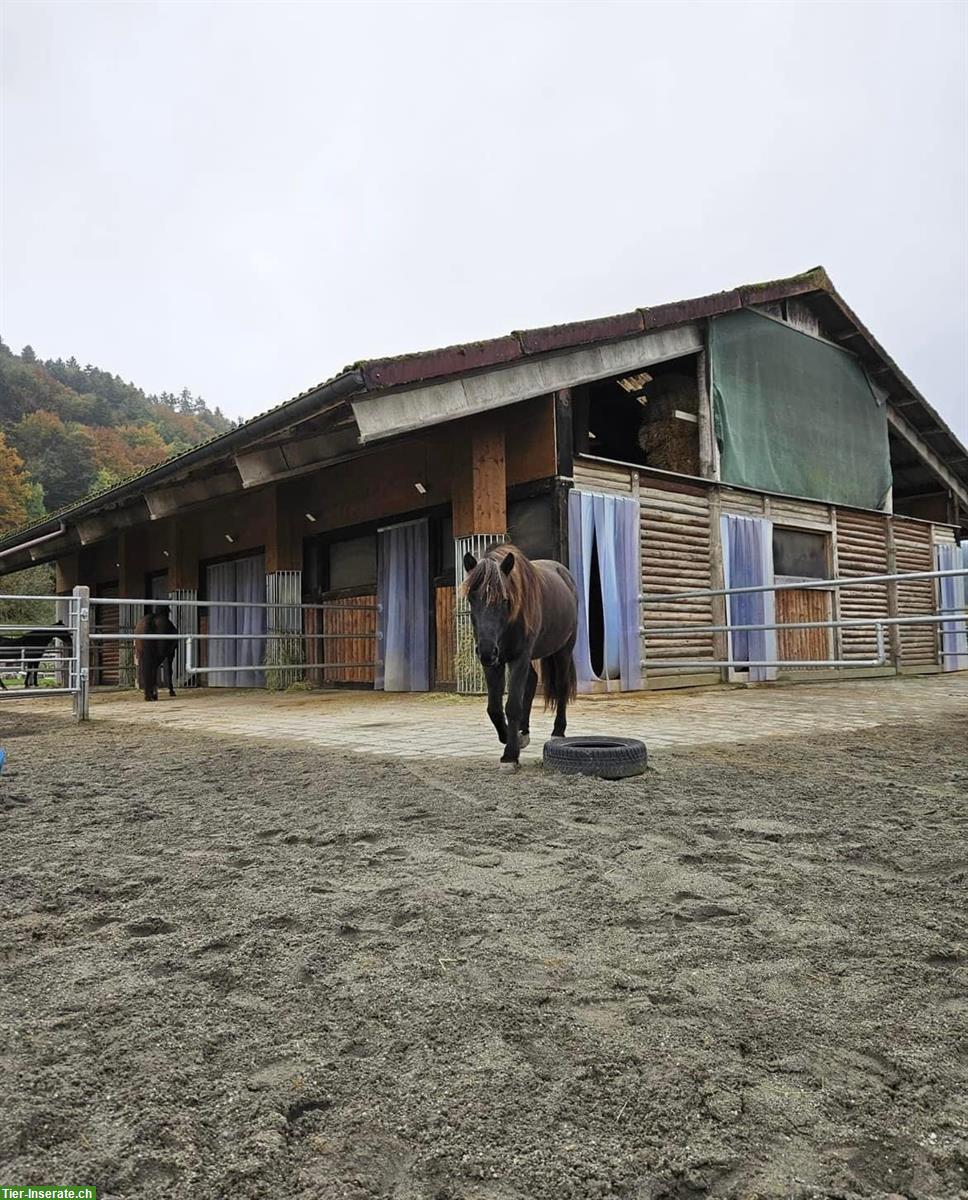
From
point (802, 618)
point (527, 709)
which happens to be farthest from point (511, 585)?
point (802, 618)

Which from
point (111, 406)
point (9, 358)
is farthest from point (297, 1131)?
point (9, 358)

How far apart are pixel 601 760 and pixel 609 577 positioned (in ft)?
20.2

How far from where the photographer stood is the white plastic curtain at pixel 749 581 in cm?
1173

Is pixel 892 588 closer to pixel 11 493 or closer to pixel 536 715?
pixel 536 715

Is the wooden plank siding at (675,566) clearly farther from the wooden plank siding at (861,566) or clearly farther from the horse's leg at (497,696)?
the horse's leg at (497,696)

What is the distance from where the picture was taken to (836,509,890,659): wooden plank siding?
1391 cm

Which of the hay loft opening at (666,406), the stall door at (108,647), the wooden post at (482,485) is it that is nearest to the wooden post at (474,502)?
the wooden post at (482,485)

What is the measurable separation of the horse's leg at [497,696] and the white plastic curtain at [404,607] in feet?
21.0

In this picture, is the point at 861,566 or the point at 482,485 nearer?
the point at 482,485

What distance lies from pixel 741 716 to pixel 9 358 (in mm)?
83880

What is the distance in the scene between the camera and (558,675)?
5.71 metres

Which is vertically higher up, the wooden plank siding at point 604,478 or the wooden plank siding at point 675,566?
the wooden plank siding at point 604,478

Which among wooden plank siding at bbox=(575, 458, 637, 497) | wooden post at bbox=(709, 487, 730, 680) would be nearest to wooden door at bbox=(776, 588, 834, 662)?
wooden post at bbox=(709, 487, 730, 680)

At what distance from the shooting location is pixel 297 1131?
47.4 inches
